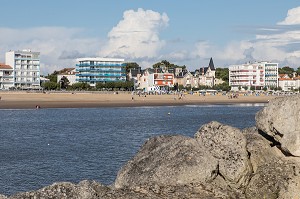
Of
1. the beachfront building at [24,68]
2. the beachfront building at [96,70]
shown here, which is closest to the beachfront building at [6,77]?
the beachfront building at [24,68]

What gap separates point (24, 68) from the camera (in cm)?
16575

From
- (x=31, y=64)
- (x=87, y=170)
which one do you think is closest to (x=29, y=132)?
(x=87, y=170)

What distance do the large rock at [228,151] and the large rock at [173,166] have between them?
1.59ft

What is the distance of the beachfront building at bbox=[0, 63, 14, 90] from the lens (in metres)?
161

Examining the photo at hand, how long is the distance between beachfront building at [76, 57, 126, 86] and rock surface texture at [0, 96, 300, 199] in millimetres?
179470

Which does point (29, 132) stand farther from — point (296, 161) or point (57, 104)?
point (57, 104)

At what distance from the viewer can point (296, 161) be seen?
37.1 ft

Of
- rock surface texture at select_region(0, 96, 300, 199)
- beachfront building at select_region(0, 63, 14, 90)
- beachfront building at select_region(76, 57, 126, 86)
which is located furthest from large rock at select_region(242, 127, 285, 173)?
beachfront building at select_region(76, 57, 126, 86)

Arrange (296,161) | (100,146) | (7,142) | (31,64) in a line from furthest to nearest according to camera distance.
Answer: (31,64) < (7,142) < (100,146) < (296,161)

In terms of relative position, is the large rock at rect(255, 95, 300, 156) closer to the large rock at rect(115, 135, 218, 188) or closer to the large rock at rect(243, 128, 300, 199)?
the large rock at rect(243, 128, 300, 199)

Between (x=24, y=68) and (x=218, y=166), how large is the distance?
160664 millimetres

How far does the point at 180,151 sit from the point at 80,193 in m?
2.46

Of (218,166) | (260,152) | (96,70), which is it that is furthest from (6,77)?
(218,166)

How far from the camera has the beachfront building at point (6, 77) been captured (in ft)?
529
